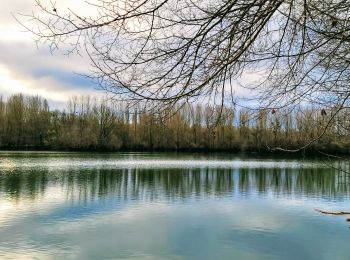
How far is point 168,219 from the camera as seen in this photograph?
13.7 meters

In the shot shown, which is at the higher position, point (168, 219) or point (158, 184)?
point (158, 184)

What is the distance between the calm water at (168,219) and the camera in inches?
404

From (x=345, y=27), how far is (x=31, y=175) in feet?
77.7

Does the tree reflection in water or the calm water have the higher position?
the tree reflection in water

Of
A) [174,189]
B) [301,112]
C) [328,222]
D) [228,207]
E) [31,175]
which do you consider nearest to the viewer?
[301,112]

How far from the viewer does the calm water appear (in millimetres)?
10266

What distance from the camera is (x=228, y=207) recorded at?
16.1 meters

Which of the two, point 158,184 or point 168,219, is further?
point 158,184

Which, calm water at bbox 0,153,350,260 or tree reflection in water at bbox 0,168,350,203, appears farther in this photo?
tree reflection in water at bbox 0,168,350,203

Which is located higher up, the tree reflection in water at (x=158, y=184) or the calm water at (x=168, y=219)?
the tree reflection in water at (x=158, y=184)

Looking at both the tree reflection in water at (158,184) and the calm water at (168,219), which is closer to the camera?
the calm water at (168,219)

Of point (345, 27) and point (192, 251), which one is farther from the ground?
point (345, 27)

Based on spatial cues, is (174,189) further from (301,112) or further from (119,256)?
(301,112)

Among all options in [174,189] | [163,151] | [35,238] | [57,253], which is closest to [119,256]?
[57,253]
